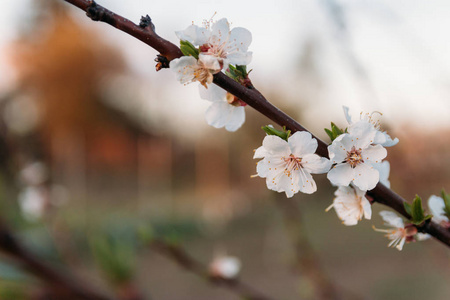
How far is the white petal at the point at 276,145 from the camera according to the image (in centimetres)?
32

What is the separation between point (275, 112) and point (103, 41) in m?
8.83

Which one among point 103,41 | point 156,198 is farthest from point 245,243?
point 103,41

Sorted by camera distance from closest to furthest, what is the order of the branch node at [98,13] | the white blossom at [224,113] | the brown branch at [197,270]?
the branch node at [98,13] → the white blossom at [224,113] → the brown branch at [197,270]

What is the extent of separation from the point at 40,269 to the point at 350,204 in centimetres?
60

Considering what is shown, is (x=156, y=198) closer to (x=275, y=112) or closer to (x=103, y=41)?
(x=103, y=41)

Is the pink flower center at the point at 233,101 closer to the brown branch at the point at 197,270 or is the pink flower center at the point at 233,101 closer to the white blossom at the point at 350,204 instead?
the white blossom at the point at 350,204

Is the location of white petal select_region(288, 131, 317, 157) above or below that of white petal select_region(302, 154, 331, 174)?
above

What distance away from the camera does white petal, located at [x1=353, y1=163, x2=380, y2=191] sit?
11.9 inches

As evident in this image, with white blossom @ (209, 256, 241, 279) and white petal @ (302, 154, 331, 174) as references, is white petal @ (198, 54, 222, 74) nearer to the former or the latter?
white petal @ (302, 154, 331, 174)

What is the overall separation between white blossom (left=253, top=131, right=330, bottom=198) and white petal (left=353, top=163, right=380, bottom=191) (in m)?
0.02

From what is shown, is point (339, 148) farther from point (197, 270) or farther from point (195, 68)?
point (197, 270)

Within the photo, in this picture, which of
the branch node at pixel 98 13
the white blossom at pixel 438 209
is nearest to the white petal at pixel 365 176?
the white blossom at pixel 438 209

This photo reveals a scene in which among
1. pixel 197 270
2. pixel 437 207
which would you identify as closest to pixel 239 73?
pixel 437 207

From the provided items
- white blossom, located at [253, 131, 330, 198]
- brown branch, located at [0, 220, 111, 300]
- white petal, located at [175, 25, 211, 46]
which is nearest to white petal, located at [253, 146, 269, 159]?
white blossom, located at [253, 131, 330, 198]
